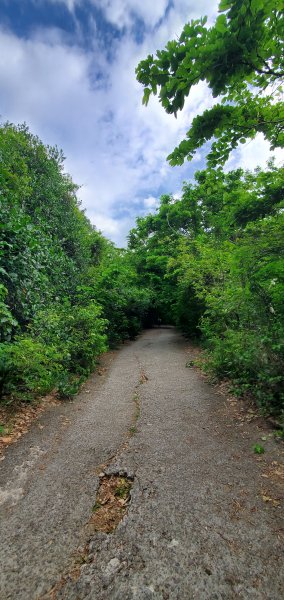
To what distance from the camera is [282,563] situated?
1.81 meters

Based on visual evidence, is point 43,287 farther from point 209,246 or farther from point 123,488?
point 209,246

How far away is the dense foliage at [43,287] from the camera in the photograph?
461cm

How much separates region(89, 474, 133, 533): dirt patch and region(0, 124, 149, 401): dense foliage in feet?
7.85

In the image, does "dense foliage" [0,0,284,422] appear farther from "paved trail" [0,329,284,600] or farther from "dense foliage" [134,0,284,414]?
"paved trail" [0,329,284,600]

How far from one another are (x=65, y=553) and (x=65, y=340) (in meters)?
4.84

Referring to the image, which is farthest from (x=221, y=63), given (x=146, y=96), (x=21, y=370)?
(x=21, y=370)

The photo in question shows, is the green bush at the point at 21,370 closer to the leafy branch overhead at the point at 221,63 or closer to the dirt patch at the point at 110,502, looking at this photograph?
the dirt patch at the point at 110,502

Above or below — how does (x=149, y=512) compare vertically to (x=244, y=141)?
below

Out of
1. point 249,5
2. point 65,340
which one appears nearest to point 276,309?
point 249,5

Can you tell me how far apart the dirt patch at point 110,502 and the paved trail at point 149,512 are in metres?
0.07

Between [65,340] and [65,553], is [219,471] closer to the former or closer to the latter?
[65,553]

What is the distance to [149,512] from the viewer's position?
231cm

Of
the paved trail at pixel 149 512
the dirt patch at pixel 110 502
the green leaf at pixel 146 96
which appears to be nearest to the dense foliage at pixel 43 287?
the paved trail at pixel 149 512

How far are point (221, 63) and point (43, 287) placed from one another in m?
5.74
